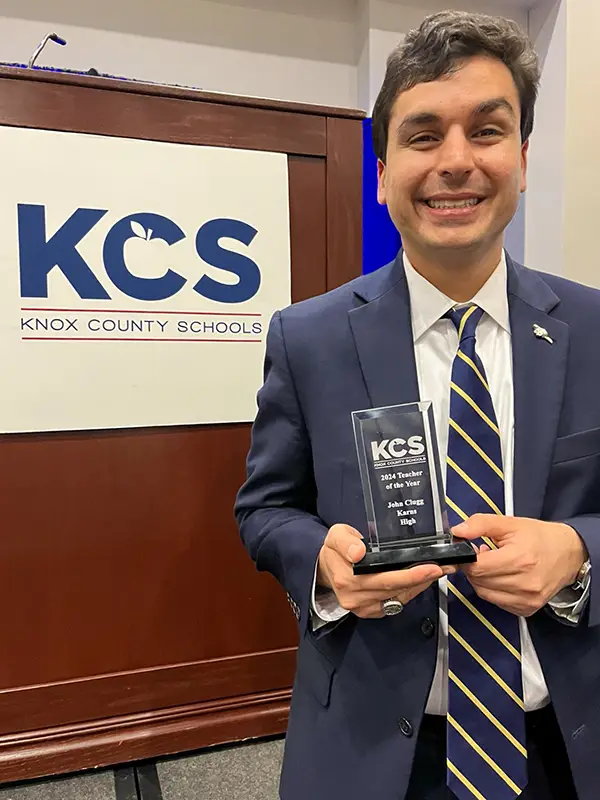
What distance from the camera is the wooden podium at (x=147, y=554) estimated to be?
4.92 feet

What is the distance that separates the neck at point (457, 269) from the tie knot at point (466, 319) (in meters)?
0.04

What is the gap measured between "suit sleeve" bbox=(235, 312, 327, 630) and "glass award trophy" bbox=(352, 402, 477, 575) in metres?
0.16

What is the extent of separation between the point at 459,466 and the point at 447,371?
15cm

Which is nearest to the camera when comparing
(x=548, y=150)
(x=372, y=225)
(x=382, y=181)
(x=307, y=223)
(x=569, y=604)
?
(x=569, y=604)

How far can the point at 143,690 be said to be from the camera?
5.27ft

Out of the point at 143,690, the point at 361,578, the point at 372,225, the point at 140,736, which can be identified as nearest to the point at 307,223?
the point at 372,225

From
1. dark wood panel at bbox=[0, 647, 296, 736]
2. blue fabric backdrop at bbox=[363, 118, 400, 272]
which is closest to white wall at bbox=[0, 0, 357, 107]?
blue fabric backdrop at bbox=[363, 118, 400, 272]

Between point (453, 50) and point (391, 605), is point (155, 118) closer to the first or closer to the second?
point (453, 50)

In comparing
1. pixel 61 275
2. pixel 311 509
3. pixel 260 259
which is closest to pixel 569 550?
pixel 311 509

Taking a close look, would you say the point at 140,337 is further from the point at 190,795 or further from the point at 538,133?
the point at 538,133

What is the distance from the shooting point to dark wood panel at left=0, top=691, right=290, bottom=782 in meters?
1.52

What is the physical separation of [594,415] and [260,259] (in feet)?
3.27

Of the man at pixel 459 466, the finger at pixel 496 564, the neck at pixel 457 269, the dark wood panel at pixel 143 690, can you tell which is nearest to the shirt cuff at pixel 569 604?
the man at pixel 459 466

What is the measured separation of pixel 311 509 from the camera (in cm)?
103
